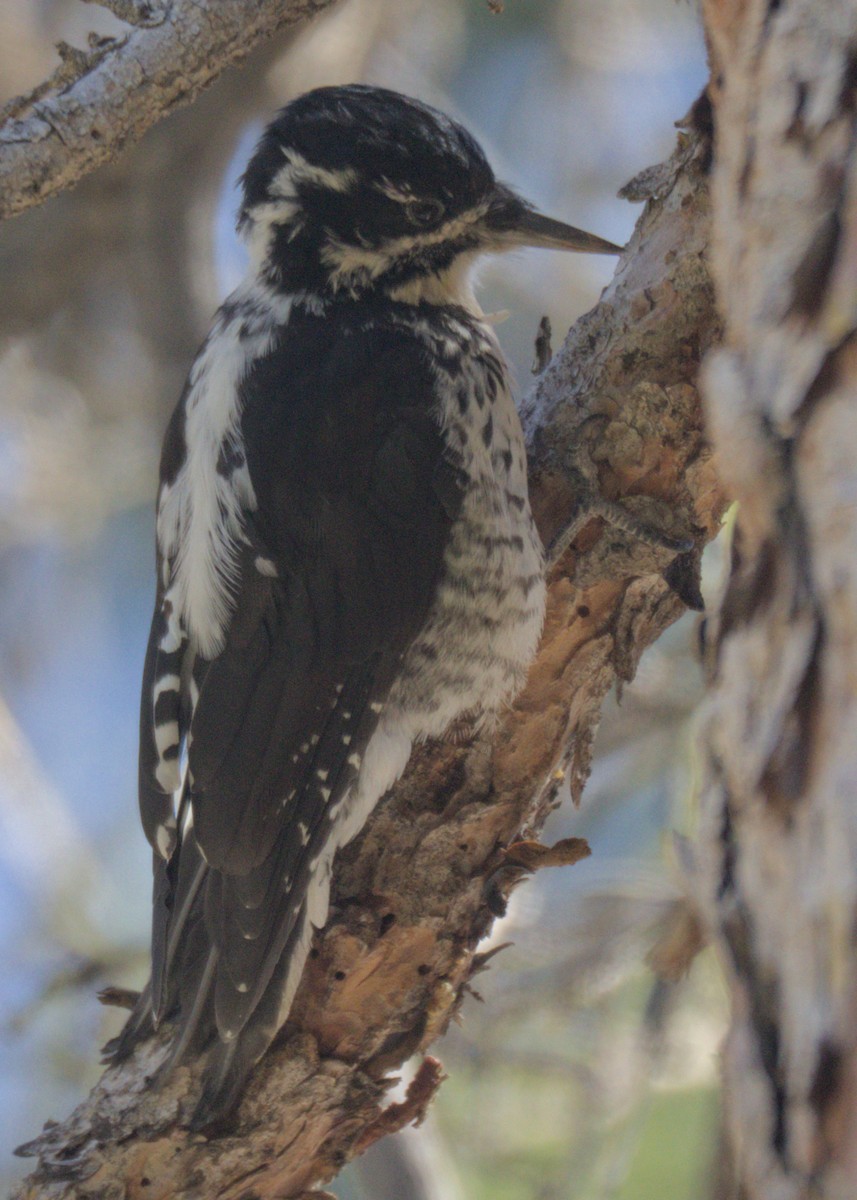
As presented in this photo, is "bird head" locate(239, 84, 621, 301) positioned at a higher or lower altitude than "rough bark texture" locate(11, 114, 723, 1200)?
higher

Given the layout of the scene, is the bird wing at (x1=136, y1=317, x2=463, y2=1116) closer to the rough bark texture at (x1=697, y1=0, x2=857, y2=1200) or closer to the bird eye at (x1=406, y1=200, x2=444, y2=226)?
the bird eye at (x1=406, y1=200, x2=444, y2=226)

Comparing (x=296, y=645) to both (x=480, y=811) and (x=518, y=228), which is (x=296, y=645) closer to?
(x=480, y=811)

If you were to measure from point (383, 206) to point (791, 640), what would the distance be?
5.55 feet

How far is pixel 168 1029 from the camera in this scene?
190 centimetres

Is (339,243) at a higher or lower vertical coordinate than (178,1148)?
higher

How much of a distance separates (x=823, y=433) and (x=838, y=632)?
0.42 feet

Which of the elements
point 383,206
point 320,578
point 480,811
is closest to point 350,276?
point 383,206

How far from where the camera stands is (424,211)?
2309 mm

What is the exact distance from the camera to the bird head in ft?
7.45

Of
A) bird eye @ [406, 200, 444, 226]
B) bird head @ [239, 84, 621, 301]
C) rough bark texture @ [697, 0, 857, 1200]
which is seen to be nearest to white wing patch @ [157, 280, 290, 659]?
bird head @ [239, 84, 621, 301]

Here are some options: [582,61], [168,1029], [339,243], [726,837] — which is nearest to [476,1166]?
[168,1029]

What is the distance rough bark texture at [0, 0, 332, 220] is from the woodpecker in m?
0.40

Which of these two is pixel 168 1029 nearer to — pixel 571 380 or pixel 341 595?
pixel 341 595

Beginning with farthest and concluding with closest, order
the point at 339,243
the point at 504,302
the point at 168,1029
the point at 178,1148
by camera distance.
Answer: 1. the point at 504,302
2. the point at 339,243
3. the point at 168,1029
4. the point at 178,1148
